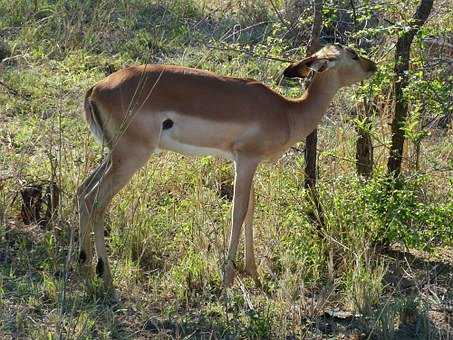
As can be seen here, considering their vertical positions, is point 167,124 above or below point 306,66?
below

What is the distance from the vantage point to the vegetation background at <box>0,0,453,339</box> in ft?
16.7

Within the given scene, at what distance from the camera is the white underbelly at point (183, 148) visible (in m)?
5.48

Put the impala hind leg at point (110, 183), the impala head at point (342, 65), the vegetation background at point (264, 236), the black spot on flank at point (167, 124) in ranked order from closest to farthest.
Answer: the vegetation background at point (264, 236)
the impala hind leg at point (110, 183)
the black spot on flank at point (167, 124)
the impala head at point (342, 65)

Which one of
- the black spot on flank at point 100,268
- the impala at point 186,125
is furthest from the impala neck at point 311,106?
the black spot on flank at point 100,268

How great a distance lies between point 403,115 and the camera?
6.05 meters

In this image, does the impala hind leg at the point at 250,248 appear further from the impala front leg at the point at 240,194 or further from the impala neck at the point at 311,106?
the impala neck at the point at 311,106

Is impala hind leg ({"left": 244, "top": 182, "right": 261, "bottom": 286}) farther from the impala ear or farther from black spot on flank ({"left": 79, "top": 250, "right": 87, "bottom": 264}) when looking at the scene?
black spot on flank ({"left": 79, "top": 250, "right": 87, "bottom": 264})

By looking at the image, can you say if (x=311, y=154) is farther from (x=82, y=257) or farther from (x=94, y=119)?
(x=82, y=257)

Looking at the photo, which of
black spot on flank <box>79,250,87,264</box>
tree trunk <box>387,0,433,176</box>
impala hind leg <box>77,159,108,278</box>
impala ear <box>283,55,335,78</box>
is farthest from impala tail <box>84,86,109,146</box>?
tree trunk <box>387,0,433,176</box>

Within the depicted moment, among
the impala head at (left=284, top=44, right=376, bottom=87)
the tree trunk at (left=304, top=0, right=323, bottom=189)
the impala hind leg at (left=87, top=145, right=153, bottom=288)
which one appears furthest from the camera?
the tree trunk at (left=304, top=0, right=323, bottom=189)

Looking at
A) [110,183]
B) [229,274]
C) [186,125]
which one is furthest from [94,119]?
[229,274]

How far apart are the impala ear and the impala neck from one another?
0.53 ft

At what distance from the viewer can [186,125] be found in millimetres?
5496

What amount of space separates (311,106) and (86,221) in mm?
1594
